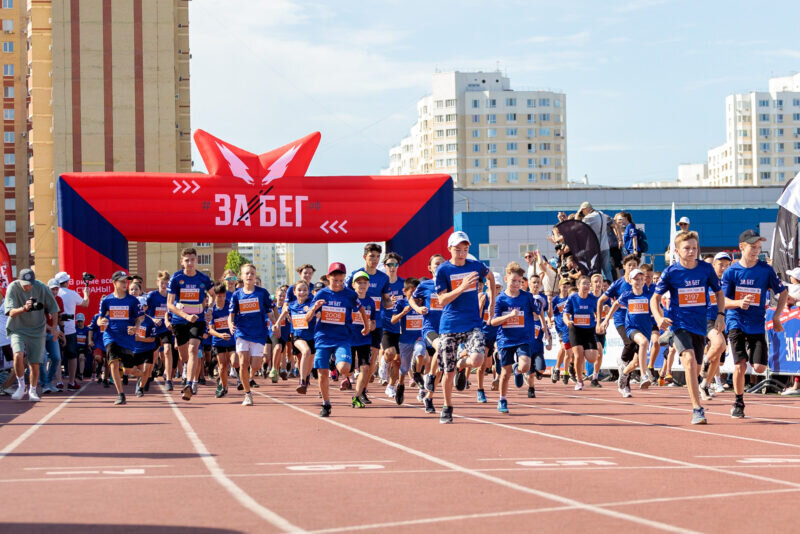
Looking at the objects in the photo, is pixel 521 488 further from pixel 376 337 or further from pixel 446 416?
pixel 376 337

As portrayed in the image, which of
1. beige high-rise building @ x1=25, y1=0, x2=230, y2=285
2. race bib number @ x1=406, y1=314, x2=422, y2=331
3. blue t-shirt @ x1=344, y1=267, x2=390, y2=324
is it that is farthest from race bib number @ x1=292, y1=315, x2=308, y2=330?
beige high-rise building @ x1=25, y1=0, x2=230, y2=285

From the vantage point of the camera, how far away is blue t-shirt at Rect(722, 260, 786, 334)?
14.1 meters

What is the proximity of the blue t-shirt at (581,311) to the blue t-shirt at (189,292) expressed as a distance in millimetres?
6023

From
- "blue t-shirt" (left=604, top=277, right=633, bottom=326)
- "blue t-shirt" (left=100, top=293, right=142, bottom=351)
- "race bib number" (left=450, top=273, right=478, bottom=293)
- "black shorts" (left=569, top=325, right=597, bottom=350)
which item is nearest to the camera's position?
"race bib number" (left=450, top=273, right=478, bottom=293)

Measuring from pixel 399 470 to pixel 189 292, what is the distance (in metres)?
9.52

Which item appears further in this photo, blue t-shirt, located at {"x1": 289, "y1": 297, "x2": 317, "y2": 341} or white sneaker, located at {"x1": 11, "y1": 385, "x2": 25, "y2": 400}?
white sneaker, located at {"x1": 11, "y1": 385, "x2": 25, "y2": 400}

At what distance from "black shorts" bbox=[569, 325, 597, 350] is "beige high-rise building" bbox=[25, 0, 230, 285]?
61.0 metres

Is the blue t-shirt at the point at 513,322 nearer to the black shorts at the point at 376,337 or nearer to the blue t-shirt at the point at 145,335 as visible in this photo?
the black shorts at the point at 376,337

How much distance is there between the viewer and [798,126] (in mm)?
195875

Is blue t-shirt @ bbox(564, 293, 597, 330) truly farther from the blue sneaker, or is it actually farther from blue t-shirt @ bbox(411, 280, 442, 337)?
the blue sneaker

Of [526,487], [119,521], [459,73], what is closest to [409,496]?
[526,487]

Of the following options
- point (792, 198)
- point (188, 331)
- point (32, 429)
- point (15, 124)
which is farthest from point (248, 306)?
point (15, 124)

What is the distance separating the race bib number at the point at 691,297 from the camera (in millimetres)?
13078

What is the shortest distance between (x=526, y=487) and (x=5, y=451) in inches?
198
